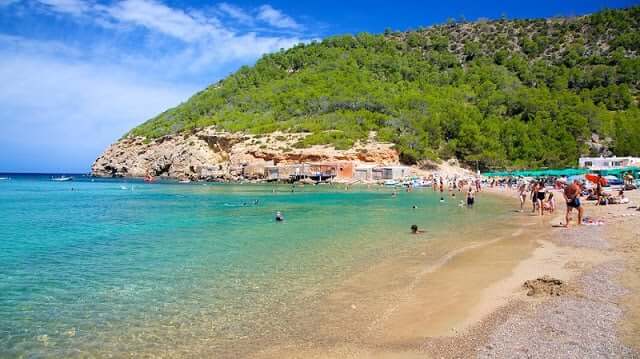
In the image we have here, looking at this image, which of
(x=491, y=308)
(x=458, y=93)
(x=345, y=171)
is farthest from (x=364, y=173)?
(x=491, y=308)

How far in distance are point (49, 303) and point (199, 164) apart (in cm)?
8184

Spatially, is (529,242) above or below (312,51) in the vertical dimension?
below

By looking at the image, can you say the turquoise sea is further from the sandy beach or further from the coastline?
the coastline

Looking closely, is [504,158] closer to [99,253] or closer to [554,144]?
[554,144]

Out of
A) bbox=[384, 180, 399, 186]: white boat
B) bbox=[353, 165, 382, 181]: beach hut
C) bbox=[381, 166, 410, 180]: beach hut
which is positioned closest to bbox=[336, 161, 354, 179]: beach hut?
bbox=[353, 165, 382, 181]: beach hut

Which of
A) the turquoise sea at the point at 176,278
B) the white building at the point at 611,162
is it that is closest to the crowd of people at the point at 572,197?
the turquoise sea at the point at 176,278

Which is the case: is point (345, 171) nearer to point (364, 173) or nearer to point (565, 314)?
point (364, 173)

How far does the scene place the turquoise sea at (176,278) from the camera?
740 cm

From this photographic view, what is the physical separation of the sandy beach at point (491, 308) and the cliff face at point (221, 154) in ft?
212

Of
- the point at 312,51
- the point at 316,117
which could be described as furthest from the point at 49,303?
the point at 312,51

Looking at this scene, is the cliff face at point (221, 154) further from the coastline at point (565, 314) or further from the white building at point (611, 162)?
the coastline at point (565, 314)

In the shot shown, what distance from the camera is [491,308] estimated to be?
8172mm

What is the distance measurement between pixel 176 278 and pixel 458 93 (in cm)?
9692

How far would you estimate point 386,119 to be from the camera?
88.6 meters
